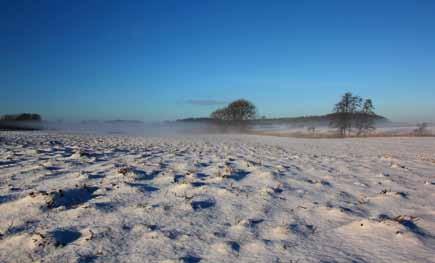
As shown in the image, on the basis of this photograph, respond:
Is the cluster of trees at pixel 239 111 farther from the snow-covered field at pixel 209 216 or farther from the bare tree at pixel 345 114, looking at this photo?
the snow-covered field at pixel 209 216

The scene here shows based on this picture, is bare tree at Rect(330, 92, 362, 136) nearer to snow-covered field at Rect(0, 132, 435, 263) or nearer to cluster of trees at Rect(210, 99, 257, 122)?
cluster of trees at Rect(210, 99, 257, 122)

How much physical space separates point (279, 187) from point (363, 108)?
46.2 metres

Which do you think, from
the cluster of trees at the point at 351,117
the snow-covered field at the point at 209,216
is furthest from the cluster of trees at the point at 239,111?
the snow-covered field at the point at 209,216

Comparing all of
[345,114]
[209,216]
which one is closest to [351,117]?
[345,114]

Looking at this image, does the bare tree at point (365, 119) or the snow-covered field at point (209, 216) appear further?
the bare tree at point (365, 119)

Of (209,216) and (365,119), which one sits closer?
(209,216)

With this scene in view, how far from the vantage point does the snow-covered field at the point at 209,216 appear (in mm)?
2584

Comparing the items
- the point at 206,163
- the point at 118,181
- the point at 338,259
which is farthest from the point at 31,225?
the point at 206,163

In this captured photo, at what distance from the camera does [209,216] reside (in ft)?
11.3

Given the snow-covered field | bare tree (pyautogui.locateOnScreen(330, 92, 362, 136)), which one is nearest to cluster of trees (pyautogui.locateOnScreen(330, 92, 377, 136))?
bare tree (pyautogui.locateOnScreen(330, 92, 362, 136))

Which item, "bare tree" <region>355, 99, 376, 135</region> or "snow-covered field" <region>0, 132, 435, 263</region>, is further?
"bare tree" <region>355, 99, 376, 135</region>

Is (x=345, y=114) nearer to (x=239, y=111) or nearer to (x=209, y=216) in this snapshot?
(x=239, y=111)

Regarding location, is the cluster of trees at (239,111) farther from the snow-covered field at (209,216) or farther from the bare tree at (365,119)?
the snow-covered field at (209,216)

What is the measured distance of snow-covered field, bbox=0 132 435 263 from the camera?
2.58 meters
